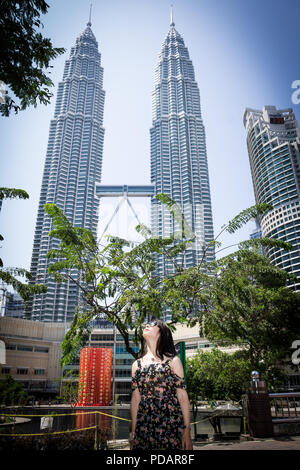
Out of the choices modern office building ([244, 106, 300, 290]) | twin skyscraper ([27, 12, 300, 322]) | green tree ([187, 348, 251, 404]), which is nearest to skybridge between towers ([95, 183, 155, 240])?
twin skyscraper ([27, 12, 300, 322])

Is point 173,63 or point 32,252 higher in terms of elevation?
point 173,63

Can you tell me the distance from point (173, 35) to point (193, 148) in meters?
59.9

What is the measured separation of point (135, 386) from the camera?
2.94m

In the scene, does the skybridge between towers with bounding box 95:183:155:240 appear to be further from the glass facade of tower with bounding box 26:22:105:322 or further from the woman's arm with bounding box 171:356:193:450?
the woman's arm with bounding box 171:356:193:450

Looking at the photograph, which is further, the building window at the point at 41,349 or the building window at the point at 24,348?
the building window at the point at 41,349

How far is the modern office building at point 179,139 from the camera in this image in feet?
312

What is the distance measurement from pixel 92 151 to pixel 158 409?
4333 inches

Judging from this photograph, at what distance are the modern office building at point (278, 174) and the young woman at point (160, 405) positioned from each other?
8010cm

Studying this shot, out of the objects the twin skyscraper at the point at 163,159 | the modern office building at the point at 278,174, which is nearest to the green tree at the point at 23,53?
the twin skyscraper at the point at 163,159

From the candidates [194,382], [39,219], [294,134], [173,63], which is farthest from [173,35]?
[194,382]

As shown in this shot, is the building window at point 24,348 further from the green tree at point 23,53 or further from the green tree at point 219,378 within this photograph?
the green tree at point 23,53

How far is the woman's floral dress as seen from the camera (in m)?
2.73

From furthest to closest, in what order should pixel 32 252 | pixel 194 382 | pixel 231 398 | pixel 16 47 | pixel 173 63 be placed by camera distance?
pixel 173 63 → pixel 32 252 → pixel 194 382 → pixel 231 398 → pixel 16 47
